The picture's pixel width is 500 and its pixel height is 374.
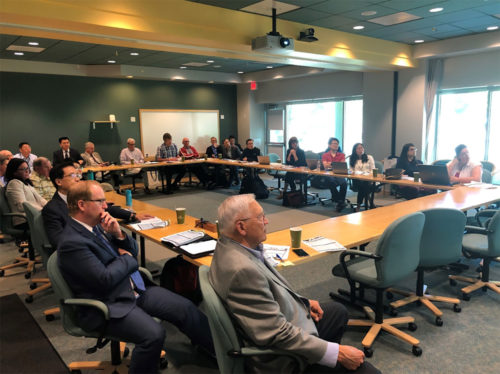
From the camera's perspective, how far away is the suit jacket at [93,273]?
194 cm

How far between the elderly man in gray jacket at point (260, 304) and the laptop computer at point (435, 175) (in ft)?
13.9

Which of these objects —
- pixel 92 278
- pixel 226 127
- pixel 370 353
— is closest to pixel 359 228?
pixel 370 353

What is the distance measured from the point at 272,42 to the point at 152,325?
176 inches

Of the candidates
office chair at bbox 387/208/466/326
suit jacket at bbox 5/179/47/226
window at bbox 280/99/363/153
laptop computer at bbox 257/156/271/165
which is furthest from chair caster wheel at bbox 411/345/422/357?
window at bbox 280/99/363/153

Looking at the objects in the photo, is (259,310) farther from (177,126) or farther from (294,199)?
(177,126)

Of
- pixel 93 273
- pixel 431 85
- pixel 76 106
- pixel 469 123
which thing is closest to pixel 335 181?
pixel 431 85

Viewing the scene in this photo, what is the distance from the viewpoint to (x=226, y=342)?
5.20 ft

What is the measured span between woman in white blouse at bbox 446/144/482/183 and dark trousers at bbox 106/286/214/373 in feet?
14.9

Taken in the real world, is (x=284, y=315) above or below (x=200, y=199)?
above

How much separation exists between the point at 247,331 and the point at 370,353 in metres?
1.36

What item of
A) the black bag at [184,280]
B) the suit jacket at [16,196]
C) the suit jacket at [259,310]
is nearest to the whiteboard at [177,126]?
the suit jacket at [16,196]

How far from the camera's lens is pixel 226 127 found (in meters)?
12.5

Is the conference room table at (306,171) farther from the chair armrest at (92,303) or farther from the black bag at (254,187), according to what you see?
the chair armrest at (92,303)

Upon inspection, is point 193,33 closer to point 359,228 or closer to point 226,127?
point 359,228
